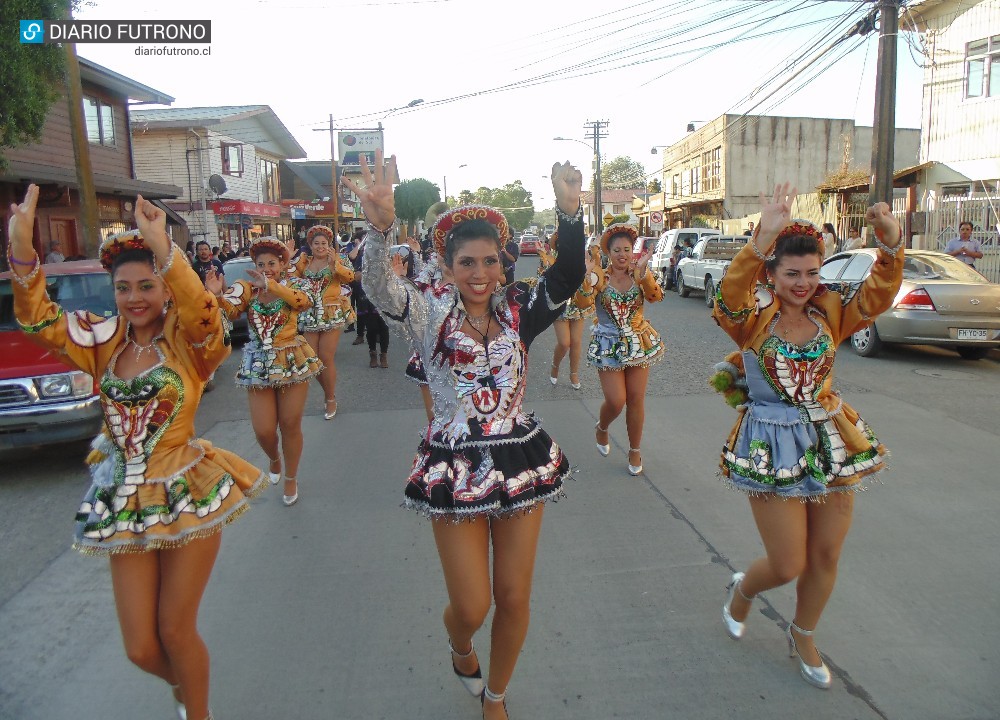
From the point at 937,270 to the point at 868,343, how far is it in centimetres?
143

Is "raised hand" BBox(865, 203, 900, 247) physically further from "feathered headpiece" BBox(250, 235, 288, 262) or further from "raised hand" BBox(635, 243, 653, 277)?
"feathered headpiece" BBox(250, 235, 288, 262)

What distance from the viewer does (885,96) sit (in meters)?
14.2

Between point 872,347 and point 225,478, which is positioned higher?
point 225,478

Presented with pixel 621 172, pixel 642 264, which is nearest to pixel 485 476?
pixel 642 264

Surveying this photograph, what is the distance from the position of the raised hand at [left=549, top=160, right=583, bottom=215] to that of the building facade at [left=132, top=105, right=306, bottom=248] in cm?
2470

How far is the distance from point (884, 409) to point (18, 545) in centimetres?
779

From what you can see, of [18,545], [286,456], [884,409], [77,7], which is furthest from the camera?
[77,7]

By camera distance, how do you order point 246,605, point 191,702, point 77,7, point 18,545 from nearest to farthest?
point 191,702 < point 246,605 < point 18,545 < point 77,7

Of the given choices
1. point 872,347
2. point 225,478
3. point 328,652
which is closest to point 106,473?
point 225,478

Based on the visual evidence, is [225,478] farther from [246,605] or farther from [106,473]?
[246,605]

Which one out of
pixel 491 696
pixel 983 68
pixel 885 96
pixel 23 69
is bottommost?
pixel 491 696

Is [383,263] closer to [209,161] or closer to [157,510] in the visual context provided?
[157,510]

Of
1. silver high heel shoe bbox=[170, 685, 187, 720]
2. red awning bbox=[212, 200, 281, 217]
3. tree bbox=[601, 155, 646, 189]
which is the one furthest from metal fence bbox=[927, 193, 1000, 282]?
tree bbox=[601, 155, 646, 189]

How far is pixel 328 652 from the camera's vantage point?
136 inches
